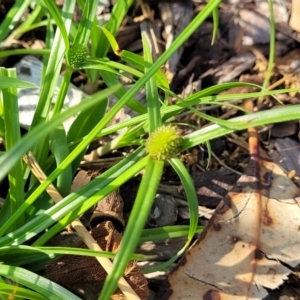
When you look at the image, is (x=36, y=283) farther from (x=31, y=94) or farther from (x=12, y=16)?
(x=12, y=16)

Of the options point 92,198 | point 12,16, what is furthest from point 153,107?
point 12,16

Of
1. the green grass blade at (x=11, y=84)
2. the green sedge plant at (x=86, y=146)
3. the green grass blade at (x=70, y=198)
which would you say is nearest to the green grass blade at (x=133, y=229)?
the green sedge plant at (x=86, y=146)

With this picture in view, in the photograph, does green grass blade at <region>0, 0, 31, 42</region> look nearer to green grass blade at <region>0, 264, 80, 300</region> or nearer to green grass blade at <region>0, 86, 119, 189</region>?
green grass blade at <region>0, 264, 80, 300</region>

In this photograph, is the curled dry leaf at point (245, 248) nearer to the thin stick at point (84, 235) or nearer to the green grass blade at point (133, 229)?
the thin stick at point (84, 235)

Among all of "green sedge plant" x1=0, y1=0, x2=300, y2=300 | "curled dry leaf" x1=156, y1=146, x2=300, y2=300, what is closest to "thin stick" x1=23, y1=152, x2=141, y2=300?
"green sedge plant" x1=0, y1=0, x2=300, y2=300

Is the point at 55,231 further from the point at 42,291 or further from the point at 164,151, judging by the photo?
the point at 164,151

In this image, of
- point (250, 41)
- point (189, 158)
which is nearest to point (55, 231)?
point (189, 158)
